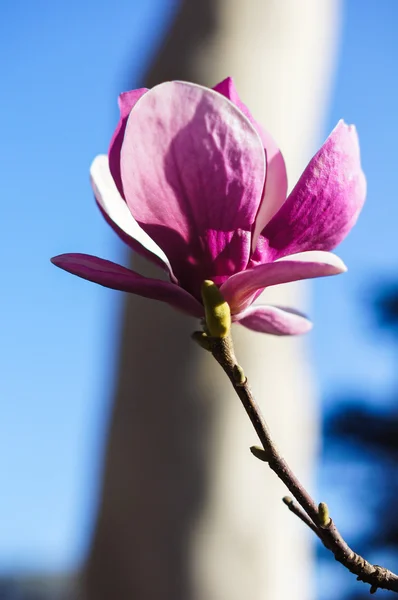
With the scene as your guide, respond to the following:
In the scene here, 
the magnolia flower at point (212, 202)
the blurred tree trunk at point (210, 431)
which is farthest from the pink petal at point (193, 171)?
the blurred tree trunk at point (210, 431)

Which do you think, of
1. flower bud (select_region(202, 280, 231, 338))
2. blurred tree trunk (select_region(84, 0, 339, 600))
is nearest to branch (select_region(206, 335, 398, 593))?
flower bud (select_region(202, 280, 231, 338))

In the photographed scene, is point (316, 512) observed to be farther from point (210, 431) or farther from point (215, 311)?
point (210, 431)

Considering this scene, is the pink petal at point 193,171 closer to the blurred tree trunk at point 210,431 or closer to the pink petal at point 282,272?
the pink petal at point 282,272

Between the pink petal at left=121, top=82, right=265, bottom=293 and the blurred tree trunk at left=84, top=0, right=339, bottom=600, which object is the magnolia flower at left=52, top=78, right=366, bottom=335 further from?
the blurred tree trunk at left=84, top=0, right=339, bottom=600

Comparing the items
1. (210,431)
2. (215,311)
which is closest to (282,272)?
(215,311)

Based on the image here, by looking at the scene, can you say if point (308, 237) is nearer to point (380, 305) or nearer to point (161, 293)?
point (161, 293)

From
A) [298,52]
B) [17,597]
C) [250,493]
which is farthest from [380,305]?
[17,597]
